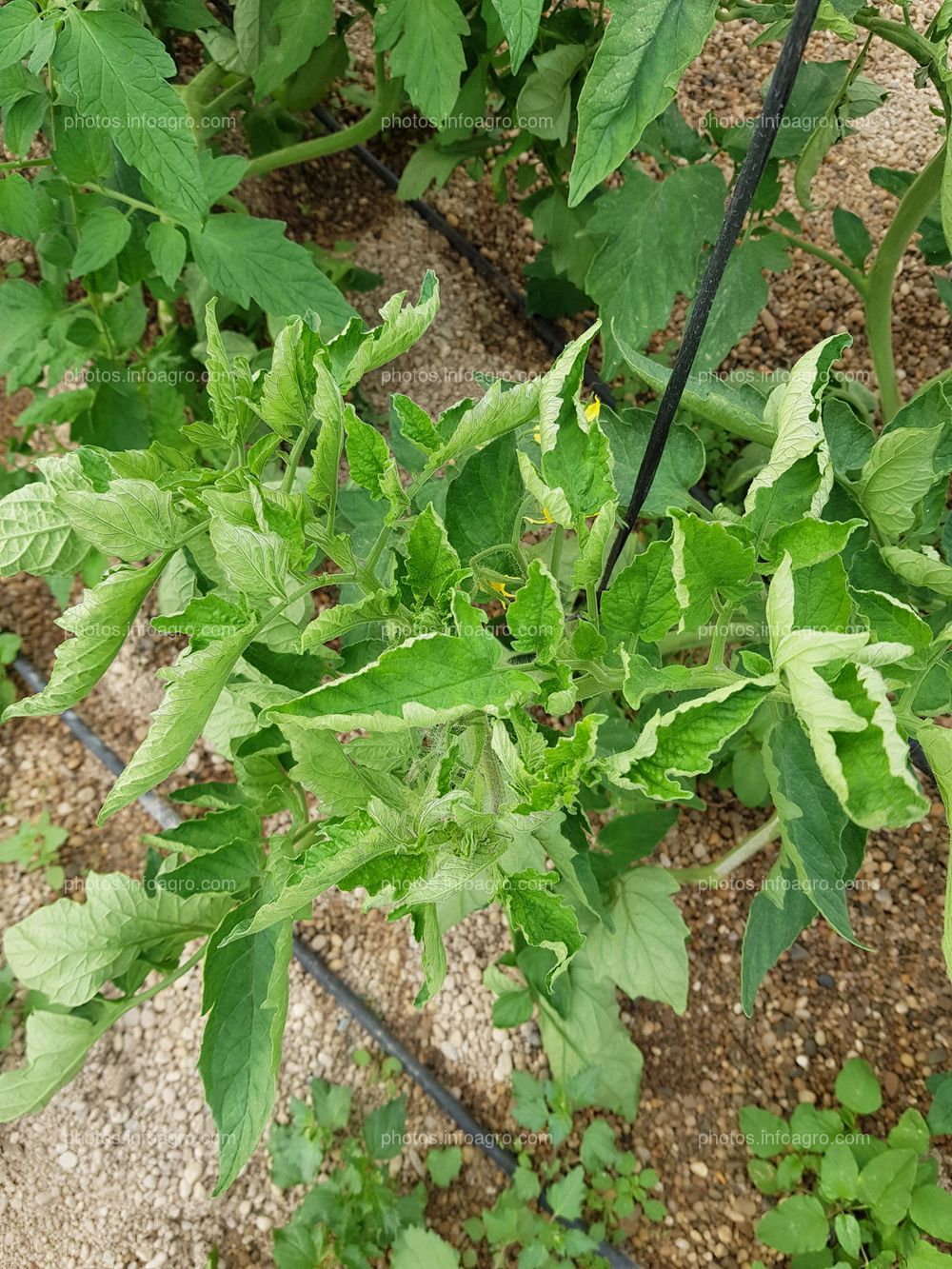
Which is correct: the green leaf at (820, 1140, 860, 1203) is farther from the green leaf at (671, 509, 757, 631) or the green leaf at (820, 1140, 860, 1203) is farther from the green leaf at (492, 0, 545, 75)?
the green leaf at (492, 0, 545, 75)

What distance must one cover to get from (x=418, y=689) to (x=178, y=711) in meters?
0.15

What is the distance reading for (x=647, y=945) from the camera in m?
1.16

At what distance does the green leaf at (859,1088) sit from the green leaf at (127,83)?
1497 mm

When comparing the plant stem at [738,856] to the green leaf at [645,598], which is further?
the plant stem at [738,856]

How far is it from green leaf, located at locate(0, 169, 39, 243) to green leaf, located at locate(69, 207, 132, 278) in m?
0.06

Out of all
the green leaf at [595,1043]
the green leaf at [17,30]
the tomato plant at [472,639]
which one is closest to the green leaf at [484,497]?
the tomato plant at [472,639]

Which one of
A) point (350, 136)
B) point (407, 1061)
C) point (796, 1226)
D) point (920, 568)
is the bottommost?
point (407, 1061)

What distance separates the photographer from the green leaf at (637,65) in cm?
66

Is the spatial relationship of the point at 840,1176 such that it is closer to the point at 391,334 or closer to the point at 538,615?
the point at 538,615

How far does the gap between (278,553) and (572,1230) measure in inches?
50.5

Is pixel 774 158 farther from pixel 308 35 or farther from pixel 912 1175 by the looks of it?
pixel 912 1175

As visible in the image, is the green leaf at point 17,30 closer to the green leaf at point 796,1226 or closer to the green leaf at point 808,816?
the green leaf at point 808,816

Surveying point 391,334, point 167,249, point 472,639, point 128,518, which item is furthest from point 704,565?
point 167,249

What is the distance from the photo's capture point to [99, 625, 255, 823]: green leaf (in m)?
0.55
